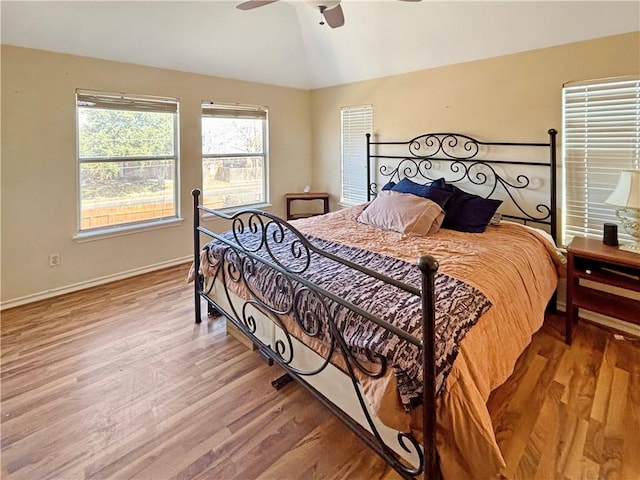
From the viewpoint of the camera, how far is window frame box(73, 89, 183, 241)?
3.56 meters

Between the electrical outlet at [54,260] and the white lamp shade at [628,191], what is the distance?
4.63 m

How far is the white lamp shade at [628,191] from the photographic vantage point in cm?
243

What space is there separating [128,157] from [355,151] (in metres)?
2.67

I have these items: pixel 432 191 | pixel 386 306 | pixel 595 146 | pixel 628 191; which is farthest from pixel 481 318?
pixel 595 146

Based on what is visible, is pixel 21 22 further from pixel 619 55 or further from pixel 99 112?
pixel 619 55

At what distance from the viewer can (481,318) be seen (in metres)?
1.68

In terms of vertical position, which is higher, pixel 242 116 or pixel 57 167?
pixel 242 116

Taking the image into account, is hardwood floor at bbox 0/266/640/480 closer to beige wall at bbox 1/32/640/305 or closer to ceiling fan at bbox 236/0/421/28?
beige wall at bbox 1/32/640/305

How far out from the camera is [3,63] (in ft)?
9.94

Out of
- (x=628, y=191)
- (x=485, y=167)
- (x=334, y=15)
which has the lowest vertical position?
(x=628, y=191)

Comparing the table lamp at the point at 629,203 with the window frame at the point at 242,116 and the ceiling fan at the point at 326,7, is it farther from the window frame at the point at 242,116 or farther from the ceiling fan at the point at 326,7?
the window frame at the point at 242,116

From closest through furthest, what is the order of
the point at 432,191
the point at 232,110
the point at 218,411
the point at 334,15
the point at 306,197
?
the point at 218,411, the point at 334,15, the point at 432,191, the point at 232,110, the point at 306,197

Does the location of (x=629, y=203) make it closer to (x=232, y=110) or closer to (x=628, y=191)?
(x=628, y=191)

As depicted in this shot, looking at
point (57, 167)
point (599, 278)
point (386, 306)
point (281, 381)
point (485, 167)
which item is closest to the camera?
point (386, 306)
